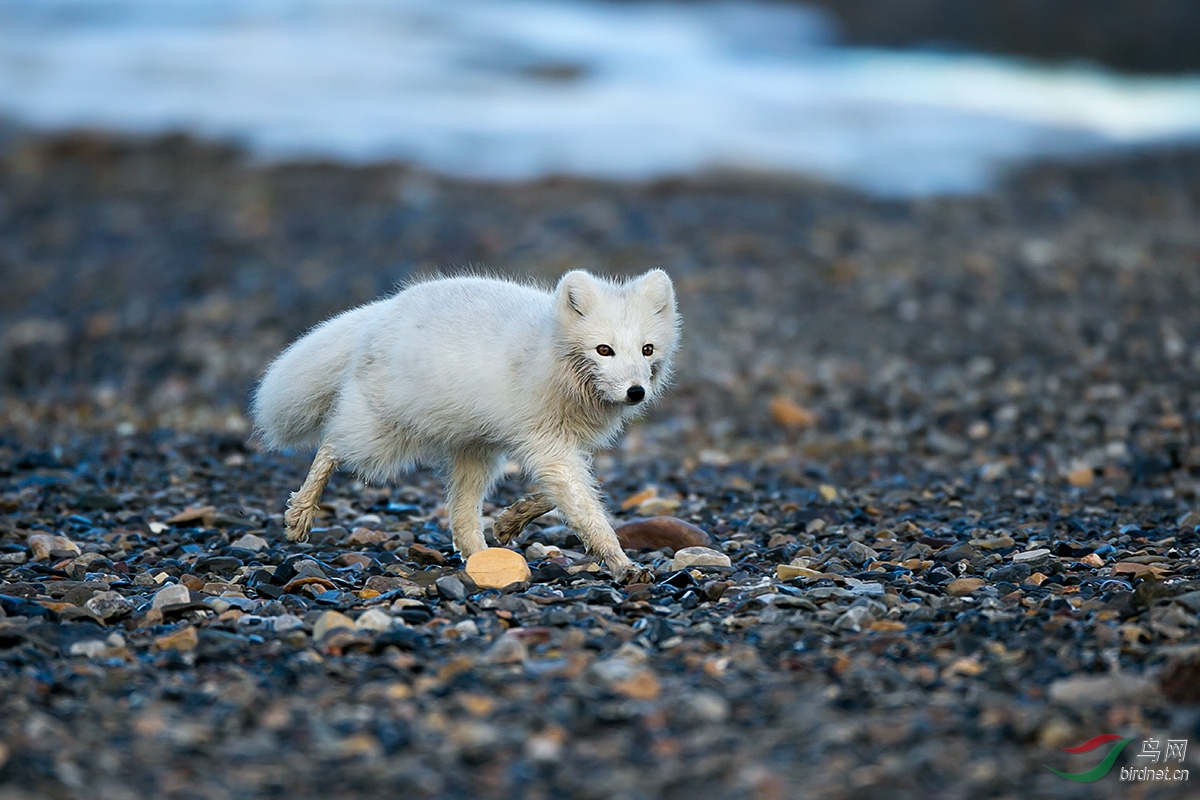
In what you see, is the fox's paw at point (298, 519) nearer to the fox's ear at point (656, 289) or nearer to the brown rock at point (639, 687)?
the fox's ear at point (656, 289)

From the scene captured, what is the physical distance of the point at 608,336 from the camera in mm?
5770

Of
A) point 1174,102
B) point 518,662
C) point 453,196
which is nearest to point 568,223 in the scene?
point 453,196

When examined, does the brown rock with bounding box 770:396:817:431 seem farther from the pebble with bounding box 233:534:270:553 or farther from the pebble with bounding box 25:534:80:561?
the pebble with bounding box 25:534:80:561

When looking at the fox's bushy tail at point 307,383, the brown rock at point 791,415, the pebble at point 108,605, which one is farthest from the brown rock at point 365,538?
the brown rock at point 791,415

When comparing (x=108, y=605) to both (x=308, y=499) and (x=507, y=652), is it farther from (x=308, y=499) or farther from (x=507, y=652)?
(x=507, y=652)

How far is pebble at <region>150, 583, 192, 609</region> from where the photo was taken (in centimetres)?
521

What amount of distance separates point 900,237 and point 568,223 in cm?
362

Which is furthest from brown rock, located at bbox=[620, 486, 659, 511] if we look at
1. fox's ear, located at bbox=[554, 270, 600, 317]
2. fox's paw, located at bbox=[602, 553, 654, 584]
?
fox's ear, located at bbox=[554, 270, 600, 317]

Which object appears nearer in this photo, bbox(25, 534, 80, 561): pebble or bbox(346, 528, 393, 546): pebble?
bbox(25, 534, 80, 561): pebble

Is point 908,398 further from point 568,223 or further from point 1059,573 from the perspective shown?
point 568,223

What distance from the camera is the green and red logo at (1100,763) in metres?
3.66

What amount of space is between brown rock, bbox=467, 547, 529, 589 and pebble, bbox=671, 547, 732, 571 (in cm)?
73

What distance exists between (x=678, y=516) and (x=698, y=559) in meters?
1.27

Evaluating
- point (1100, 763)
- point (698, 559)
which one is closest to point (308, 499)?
point (698, 559)
